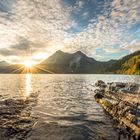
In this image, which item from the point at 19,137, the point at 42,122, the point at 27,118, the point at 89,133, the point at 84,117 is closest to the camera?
the point at 19,137

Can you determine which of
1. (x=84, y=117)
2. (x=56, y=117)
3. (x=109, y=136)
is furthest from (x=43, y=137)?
(x=84, y=117)

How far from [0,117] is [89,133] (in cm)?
1243

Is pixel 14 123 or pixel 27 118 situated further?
pixel 27 118

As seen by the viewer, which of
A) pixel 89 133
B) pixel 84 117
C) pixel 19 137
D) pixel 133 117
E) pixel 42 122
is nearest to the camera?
pixel 19 137

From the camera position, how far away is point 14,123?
22672 millimetres

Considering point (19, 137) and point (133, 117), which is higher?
point (133, 117)

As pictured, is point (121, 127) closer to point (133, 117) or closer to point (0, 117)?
point (133, 117)

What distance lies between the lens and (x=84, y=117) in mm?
27531

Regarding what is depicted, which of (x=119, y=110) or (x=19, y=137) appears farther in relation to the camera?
(x=119, y=110)

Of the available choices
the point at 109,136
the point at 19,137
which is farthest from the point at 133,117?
the point at 19,137

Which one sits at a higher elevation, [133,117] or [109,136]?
[133,117]

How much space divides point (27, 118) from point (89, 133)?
31.5 feet

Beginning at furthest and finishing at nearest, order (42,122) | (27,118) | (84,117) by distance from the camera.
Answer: (84,117) → (27,118) → (42,122)

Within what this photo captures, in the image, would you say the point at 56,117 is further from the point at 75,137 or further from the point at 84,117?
the point at 75,137
